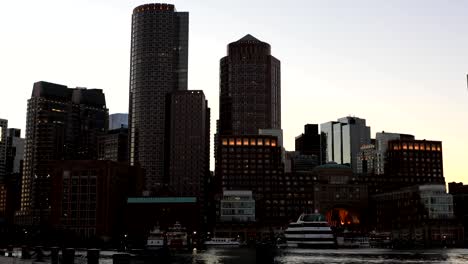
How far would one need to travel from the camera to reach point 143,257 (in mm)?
120125

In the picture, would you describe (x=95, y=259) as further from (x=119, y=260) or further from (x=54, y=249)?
(x=54, y=249)

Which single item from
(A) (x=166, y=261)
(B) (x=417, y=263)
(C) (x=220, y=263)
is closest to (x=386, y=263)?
(B) (x=417, y=263)

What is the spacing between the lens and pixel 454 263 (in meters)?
142

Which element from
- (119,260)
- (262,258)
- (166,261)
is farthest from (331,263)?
(119,260)

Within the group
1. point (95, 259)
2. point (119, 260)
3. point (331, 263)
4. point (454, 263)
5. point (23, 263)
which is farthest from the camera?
point (454, 263)

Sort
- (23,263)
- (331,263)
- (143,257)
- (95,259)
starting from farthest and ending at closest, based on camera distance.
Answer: (331,263) → (143,257) → (23,263) → (95,259)

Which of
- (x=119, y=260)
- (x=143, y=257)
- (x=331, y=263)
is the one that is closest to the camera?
(x=119, y=260)

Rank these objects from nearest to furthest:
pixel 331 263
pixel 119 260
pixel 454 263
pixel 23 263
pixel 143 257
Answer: pixel 119 260 < pixel 23 263 < pixel 143 257 < pixel 331 263 < pixel 454 263

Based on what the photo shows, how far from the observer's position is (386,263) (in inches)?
5394

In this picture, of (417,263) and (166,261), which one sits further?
(417,263)

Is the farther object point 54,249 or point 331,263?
point 331,263

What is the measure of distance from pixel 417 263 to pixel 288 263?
26.2 metres

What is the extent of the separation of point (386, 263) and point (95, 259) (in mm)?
70511

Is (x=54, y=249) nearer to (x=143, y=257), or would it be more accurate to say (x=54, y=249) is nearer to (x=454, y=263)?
(x=143, y=257)
